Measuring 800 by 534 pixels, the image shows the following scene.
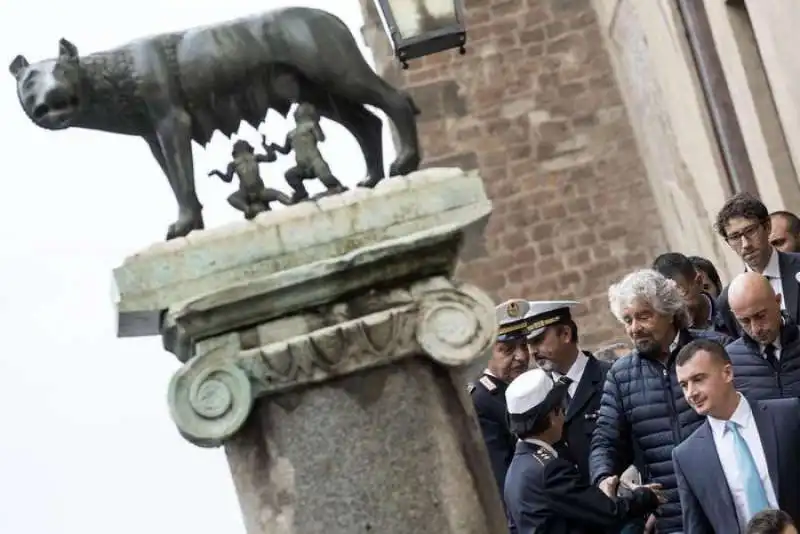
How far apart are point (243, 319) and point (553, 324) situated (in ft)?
8.90

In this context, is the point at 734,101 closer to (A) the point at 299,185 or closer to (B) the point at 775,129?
(B) the point at 775,129

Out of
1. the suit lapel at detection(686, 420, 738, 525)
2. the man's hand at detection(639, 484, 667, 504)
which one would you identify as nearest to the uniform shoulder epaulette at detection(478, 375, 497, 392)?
the man's hand at detection(639, 484, 667, 504)

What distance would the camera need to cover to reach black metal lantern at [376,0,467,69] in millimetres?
6512

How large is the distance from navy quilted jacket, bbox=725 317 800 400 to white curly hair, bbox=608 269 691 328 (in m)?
0.23

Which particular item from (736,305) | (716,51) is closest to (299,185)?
(736,305)

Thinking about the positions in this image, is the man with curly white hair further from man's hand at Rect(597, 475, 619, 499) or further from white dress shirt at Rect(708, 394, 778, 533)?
white dress shirt at Rect(708, 394, 778, 533)

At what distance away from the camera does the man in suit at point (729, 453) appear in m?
4.91

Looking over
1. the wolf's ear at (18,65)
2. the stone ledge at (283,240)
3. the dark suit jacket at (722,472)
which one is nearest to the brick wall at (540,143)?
the dark suit jacket at (722,472)

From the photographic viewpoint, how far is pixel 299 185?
13.4 ft

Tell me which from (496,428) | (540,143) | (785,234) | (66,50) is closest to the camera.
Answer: (66,50)

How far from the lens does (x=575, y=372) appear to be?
6.31 metres

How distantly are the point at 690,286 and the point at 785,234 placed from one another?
82 centimetres

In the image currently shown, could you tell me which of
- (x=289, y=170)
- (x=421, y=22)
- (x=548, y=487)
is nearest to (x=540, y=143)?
(x=421, y=22)

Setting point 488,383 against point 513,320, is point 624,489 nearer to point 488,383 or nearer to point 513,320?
point 488,383
